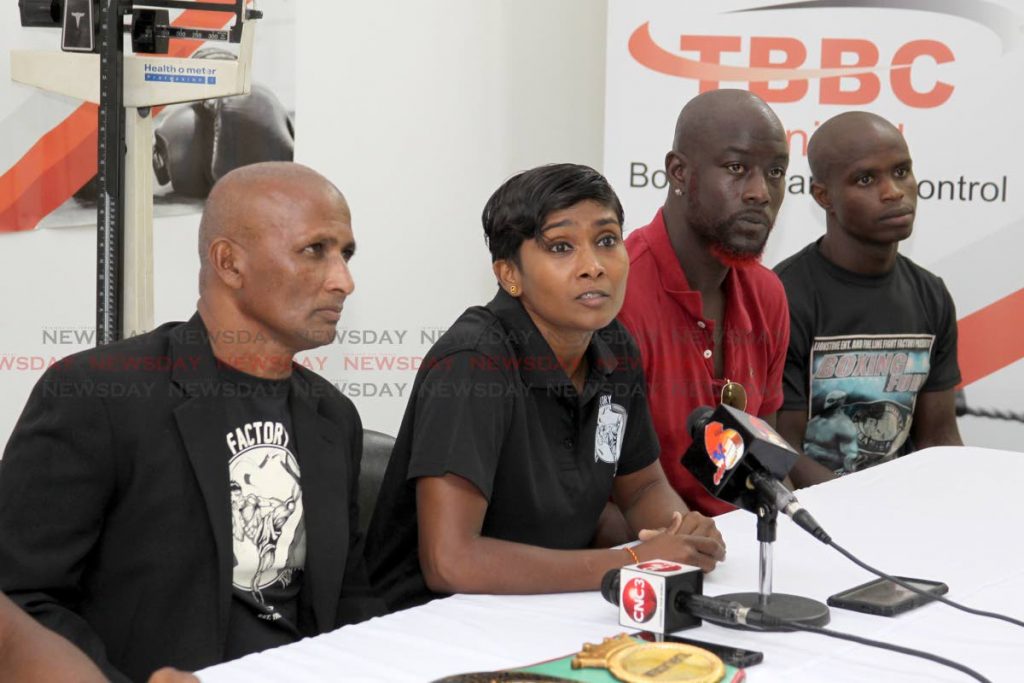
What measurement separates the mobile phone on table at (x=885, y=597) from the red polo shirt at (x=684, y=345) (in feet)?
2.66

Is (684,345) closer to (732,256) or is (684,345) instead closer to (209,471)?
(732,256)

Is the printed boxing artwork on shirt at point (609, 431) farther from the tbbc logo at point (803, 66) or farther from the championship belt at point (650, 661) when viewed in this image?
the tbbc logo at point (803, 66)

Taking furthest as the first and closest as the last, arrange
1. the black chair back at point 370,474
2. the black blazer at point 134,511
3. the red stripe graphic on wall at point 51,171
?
the red stripe graphic on wall at point 51,171 → the black chair back at point 370,474 → the black blazer at point 134,511

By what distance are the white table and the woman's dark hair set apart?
23.1 inches

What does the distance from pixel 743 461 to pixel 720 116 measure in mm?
1376

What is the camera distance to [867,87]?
3.60 meters

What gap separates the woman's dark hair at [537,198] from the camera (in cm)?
199

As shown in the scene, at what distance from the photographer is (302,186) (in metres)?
1.78

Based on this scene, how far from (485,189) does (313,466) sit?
A: 2525mm

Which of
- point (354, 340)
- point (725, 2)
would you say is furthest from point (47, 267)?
point (725, 2)

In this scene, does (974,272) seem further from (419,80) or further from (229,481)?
(229,481)

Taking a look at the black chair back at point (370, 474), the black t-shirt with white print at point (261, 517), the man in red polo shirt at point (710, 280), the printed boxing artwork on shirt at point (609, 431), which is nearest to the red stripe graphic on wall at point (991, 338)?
the man in red polo shirt at point (710, 280)

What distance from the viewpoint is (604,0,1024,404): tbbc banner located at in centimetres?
357

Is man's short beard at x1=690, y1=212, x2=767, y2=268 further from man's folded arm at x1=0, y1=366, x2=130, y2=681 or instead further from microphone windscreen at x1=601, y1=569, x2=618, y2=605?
man's folded arm at x1=0, y1=366, x2=130, y2=681
